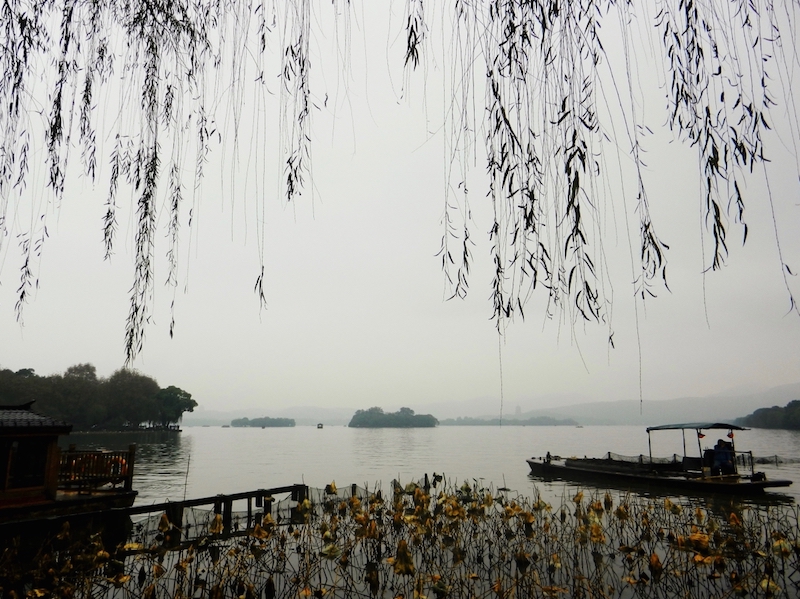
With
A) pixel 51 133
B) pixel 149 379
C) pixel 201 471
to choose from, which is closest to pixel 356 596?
pixel 51 133

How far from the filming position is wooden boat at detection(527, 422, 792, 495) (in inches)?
999

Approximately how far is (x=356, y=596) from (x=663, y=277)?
32.1 feet

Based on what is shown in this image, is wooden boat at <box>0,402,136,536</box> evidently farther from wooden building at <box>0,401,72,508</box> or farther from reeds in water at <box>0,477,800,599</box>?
reeds in water at <box>0,477,800,599</box>

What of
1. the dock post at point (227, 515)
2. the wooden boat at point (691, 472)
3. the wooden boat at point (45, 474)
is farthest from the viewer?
the wooden boat at point (691, 472)

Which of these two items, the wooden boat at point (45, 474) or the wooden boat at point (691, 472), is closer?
the wooden boat at point (45, 474)

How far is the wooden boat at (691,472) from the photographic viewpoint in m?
25.4

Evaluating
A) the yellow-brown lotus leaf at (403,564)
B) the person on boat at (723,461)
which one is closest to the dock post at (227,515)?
the yellow-brown lotus leaf at (403,564)

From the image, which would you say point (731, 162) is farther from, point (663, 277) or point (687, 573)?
point (687, 573)

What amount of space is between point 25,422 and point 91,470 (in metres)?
2.68

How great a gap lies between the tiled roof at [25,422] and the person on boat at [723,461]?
28.1 meters

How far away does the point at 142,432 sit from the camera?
12644 centimetres

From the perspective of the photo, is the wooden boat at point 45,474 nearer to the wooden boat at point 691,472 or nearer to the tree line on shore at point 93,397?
the wooden boat at point 691,472

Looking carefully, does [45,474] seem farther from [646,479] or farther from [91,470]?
[646,479]

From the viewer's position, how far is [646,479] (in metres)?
28.9
